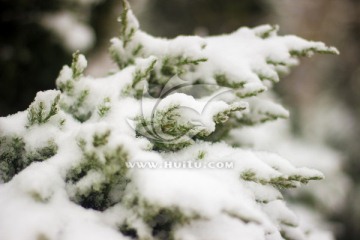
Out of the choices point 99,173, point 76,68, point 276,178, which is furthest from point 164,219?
point 76,68

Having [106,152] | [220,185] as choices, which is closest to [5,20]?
[106,152]

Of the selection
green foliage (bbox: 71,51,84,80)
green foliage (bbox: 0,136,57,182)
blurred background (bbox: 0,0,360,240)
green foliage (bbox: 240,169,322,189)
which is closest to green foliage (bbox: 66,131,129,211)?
green foliage (bbox: 0,136,57,182)

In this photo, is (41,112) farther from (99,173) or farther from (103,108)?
(99,173)

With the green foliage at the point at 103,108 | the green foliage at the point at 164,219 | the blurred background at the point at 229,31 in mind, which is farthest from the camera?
the blurred background at the point at 229,31

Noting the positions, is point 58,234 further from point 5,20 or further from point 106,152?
point 5,20

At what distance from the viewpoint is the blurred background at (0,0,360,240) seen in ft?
10.3

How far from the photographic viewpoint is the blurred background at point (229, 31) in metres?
3.13

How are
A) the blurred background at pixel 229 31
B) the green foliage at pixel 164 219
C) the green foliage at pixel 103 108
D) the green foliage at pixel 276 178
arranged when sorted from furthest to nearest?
the blurred background at pixel 229 31
the green foliage at pixel 103 108
the green foliage at pixel 276 178
the green foliage at pixel 164 219

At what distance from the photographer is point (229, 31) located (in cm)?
698

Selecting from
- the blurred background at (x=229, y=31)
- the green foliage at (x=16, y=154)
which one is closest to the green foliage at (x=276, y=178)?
the green foliage at (x=16, y=154)

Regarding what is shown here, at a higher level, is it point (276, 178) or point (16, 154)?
point (16, 154)

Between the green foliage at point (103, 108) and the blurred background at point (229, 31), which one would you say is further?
the blurred background at point (229, 31)

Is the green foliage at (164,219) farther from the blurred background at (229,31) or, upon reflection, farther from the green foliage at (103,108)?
the blurred background at (229,31)

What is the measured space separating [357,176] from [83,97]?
169 inches
